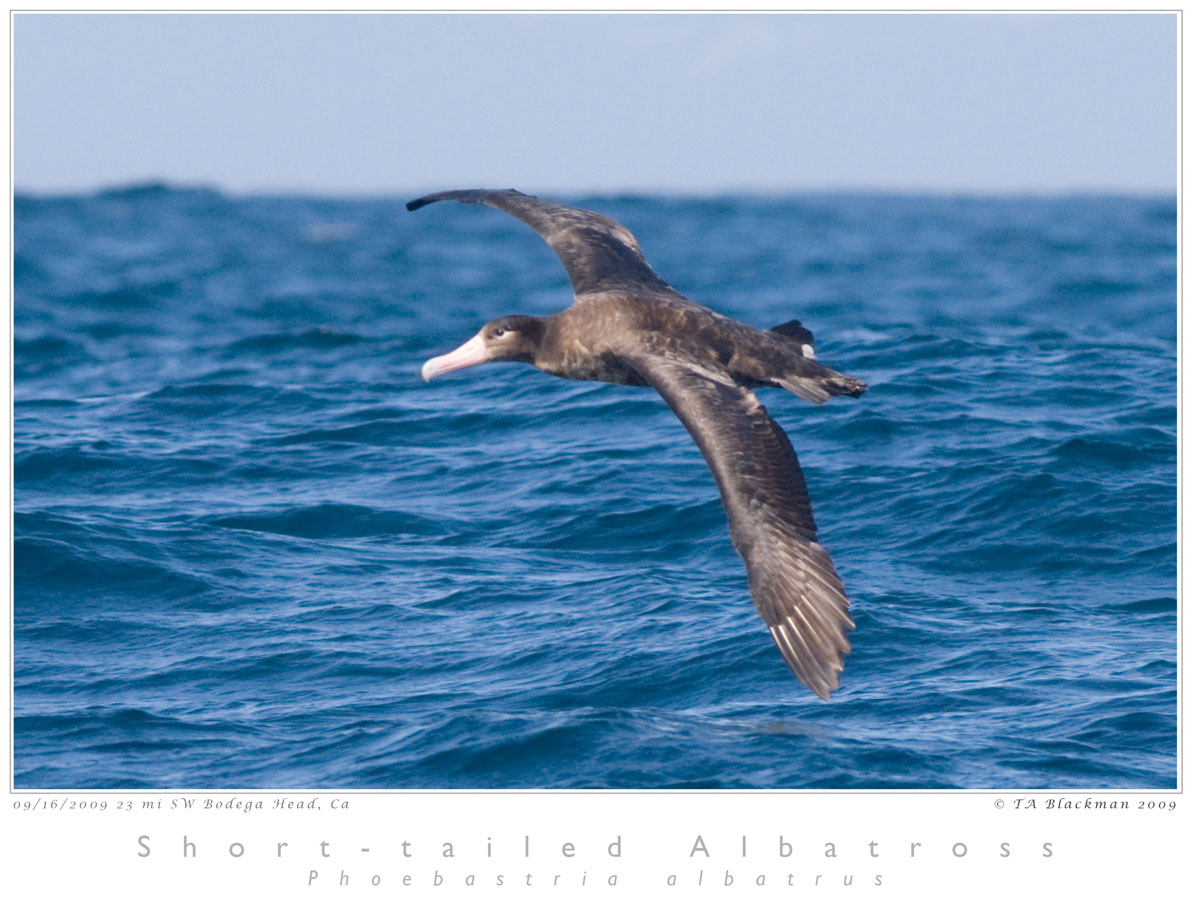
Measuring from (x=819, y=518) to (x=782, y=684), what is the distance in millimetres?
3448

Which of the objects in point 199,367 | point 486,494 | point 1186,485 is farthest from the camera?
point 199,367

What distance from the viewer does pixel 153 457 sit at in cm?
1631

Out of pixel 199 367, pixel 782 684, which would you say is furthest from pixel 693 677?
pixel 199 367

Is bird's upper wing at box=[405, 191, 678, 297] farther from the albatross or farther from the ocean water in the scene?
the ocean water

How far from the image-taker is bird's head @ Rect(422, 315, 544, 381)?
11.8 meters

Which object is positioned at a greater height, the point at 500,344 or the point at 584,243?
the point at 584,243

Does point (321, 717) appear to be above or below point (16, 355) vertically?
below

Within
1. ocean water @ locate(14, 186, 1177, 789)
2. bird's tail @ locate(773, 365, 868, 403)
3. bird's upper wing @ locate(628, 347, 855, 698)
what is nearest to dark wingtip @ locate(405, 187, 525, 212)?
ocean water @ locate(14, 186, 1177, 789)

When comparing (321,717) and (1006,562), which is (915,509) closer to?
(1006,562)

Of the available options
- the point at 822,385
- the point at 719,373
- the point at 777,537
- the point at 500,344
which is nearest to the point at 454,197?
the point at 500,344

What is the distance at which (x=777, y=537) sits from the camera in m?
9.61

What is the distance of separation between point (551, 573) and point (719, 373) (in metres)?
3.00

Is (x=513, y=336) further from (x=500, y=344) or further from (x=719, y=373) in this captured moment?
(x=719, y=373)

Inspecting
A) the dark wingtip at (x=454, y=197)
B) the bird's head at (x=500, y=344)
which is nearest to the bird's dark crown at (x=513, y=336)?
the bird's head at (x=500, y=344)
